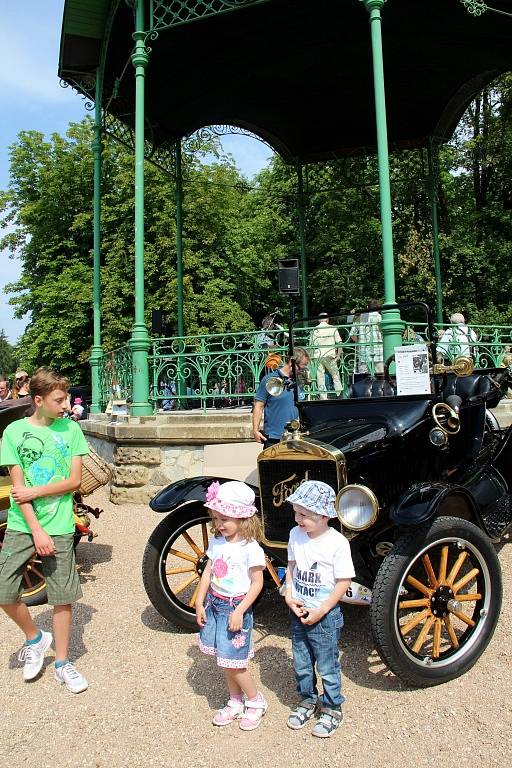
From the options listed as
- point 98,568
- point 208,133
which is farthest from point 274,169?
point 98,568

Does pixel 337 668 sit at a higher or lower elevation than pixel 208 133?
lower

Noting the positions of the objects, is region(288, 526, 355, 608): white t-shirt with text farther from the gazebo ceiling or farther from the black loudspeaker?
the gazebo ceiling

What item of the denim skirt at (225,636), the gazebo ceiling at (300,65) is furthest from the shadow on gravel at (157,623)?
the gazebo ceiling at (300,65)

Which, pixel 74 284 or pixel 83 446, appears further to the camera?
pixel 74 284

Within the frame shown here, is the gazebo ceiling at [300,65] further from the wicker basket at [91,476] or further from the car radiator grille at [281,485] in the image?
the car radiator grille at [281,485]

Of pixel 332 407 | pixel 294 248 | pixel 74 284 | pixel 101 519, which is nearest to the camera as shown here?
pixel 332 407

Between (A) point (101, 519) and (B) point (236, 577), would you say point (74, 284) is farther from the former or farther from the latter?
(B) point (236, 577)

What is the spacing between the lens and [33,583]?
449cm

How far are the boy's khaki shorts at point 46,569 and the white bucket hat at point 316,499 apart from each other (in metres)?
1.29

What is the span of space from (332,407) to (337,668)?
1919 mm

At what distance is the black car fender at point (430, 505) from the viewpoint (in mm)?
2854

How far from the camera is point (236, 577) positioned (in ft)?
8.78

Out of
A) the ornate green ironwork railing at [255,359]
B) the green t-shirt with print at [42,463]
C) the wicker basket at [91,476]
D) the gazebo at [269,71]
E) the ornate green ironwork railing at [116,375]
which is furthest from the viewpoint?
the ornate green ironwork railing at [116,375]

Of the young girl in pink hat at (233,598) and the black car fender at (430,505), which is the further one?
the black car fender at (430,505)
